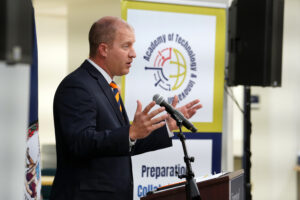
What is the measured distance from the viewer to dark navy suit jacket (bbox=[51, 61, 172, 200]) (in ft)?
6.45

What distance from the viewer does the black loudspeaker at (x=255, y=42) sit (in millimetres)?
3721

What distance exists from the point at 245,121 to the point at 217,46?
2.31 feet

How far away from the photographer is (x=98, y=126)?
215cm

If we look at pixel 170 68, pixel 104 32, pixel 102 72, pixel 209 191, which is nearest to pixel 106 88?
pixel 102 72

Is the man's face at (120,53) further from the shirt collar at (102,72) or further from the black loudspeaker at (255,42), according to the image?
the black loudspeaker at (255,42)

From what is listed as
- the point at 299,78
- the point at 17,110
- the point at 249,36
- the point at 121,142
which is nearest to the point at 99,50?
the point at 121,142

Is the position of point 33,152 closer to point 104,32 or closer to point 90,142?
point 90,142

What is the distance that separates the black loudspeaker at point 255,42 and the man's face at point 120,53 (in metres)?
1.65

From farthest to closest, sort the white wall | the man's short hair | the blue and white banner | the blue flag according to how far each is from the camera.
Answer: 1. the white wall
2. the blue and white banner
3. the man's short hair
4. the blue flag

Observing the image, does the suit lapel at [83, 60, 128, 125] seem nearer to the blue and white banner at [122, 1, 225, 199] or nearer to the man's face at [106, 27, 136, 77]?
the man's face at [106, 27, 136, 77]

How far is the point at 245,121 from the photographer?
395 cm

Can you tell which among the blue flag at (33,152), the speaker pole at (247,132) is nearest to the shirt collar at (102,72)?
the blue flag at (33,152)

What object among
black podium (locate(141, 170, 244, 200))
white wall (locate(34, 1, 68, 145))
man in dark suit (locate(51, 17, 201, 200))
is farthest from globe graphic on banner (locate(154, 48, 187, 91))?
white wall (locate(34, 1, 68, 145))

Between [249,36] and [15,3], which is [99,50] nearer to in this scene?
[15,3]
